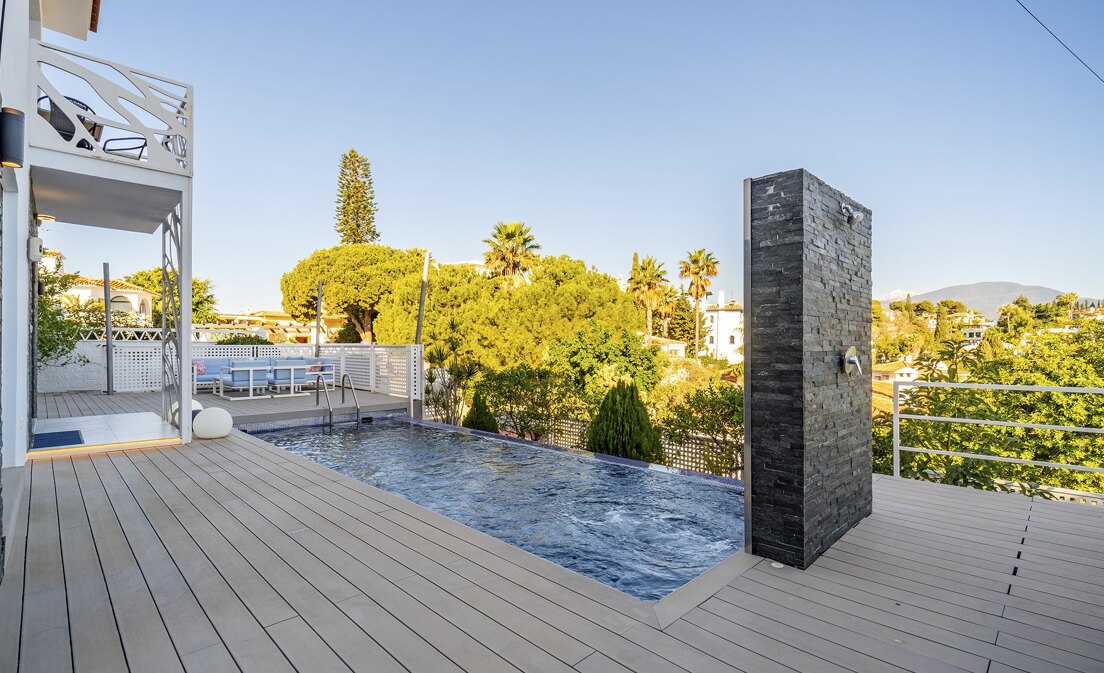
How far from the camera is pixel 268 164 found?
18953 mm

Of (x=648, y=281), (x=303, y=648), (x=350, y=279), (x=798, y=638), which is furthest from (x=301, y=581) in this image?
(x=648, y=281)

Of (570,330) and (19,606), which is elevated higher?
(570,330)

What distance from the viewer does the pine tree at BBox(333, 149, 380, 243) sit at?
29391 mm

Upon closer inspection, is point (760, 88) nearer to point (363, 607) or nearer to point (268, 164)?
point (363, 607)

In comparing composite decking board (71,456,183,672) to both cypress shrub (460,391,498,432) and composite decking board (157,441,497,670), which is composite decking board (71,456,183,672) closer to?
composite decking board (157,441,497,670)

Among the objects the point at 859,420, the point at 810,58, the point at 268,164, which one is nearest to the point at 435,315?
the point at 268,164

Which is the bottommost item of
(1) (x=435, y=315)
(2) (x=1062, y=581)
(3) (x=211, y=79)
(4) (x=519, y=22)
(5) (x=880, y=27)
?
(2) (x=1062, y=581)

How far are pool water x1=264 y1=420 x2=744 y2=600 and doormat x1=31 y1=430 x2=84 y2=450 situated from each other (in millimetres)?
2115

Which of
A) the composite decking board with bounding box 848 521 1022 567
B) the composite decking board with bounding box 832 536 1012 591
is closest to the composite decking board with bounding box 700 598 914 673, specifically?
the composite decking board with bounding box 832 536 1012 591

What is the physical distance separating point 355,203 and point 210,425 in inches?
1035

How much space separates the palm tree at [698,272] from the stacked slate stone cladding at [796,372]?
92.4 ft

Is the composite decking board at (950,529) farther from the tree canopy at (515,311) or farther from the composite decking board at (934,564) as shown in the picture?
the tree canopy at (515,311)

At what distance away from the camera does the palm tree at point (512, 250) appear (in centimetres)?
2311

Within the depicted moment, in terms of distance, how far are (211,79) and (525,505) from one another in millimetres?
12788
